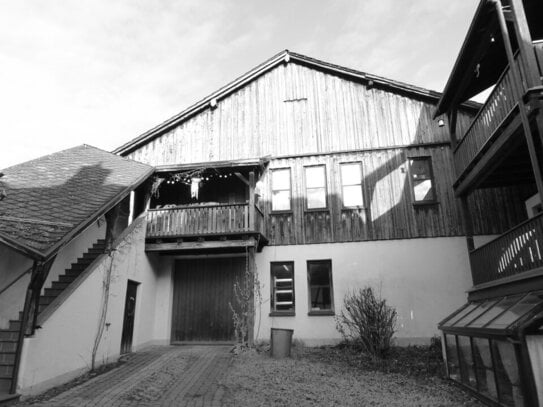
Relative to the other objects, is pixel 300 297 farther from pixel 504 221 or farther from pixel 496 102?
pixel 496 102

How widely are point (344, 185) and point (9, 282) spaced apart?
10221 millimetres

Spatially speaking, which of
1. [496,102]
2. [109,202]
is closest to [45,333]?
[109,202]

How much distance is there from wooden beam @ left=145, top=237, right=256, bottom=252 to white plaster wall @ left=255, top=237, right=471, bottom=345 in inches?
57.7

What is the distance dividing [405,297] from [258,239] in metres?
4.99

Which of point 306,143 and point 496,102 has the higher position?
point 306,143

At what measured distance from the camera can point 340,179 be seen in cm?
1408

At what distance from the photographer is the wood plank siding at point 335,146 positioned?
43.1 ft

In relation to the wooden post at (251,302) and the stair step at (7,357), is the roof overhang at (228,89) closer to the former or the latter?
the wooden post at (251,302)

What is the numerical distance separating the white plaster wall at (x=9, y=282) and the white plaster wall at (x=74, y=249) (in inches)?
29.0

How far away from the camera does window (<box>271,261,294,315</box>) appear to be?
518 inches

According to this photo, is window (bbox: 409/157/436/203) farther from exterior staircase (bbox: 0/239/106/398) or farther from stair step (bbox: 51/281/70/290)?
stair step (bbox: 51/281/70/290)

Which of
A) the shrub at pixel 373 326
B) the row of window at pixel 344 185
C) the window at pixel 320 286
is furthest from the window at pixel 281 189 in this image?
the shrub at pixel 373 326

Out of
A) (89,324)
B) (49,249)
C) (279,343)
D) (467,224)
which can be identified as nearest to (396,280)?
(467,224)

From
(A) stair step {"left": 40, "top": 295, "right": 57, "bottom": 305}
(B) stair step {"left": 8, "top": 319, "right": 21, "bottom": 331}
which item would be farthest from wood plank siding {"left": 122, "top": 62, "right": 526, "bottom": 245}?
(B) stair step {"left": 8, "top": 319, "right": 21, "bottom": 331}
